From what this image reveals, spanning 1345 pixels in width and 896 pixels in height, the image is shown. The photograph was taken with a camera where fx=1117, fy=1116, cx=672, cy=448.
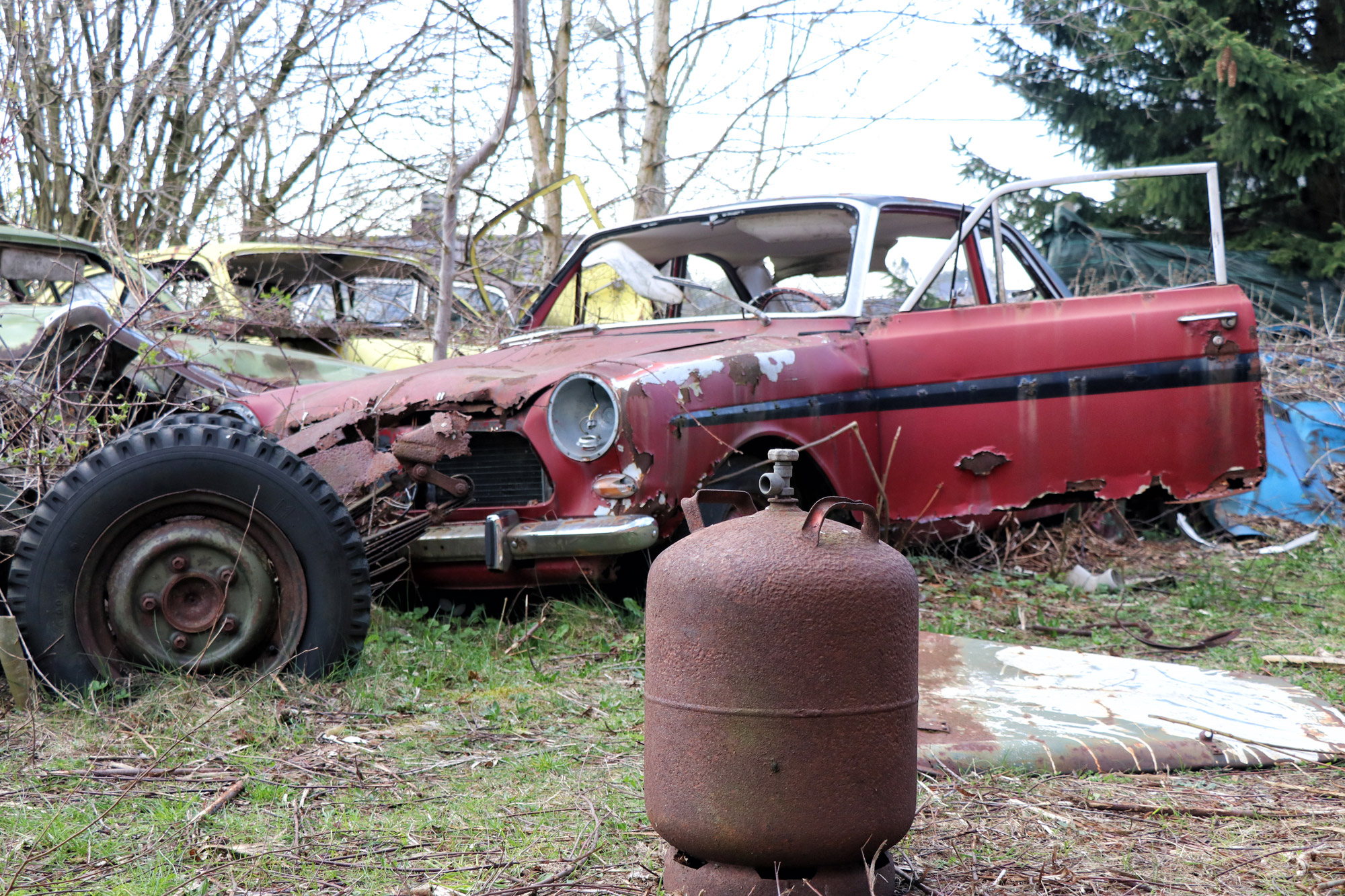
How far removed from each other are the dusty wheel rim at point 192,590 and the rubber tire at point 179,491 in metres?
0.03

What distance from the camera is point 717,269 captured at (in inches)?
208

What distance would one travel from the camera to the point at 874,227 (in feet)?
15.3

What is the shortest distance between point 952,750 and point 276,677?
187cm

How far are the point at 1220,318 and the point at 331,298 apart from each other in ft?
17.7

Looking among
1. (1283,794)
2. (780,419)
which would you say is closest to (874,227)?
(780,419)

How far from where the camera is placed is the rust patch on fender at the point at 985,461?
4.34 m

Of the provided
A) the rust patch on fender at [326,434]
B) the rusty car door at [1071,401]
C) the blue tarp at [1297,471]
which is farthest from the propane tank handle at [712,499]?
the blue tarp at [1297,471]

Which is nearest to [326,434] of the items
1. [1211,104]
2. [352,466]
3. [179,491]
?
[352,466]

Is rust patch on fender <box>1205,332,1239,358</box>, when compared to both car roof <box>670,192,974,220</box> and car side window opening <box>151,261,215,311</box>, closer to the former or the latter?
A: car roof <box>670,192,974,220</box>

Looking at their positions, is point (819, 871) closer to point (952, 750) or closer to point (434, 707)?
point (952, 750)

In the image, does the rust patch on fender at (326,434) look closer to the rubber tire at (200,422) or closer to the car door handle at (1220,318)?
the rubber tire at (200,422)

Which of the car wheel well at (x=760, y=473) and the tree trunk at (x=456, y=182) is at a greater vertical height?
the tree trunk at (x=456, y=182)

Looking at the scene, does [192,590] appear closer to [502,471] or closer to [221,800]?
[221,800]

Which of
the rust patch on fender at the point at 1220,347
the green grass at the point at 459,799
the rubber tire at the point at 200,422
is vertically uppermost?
the rubber tire at the point at 200,422
